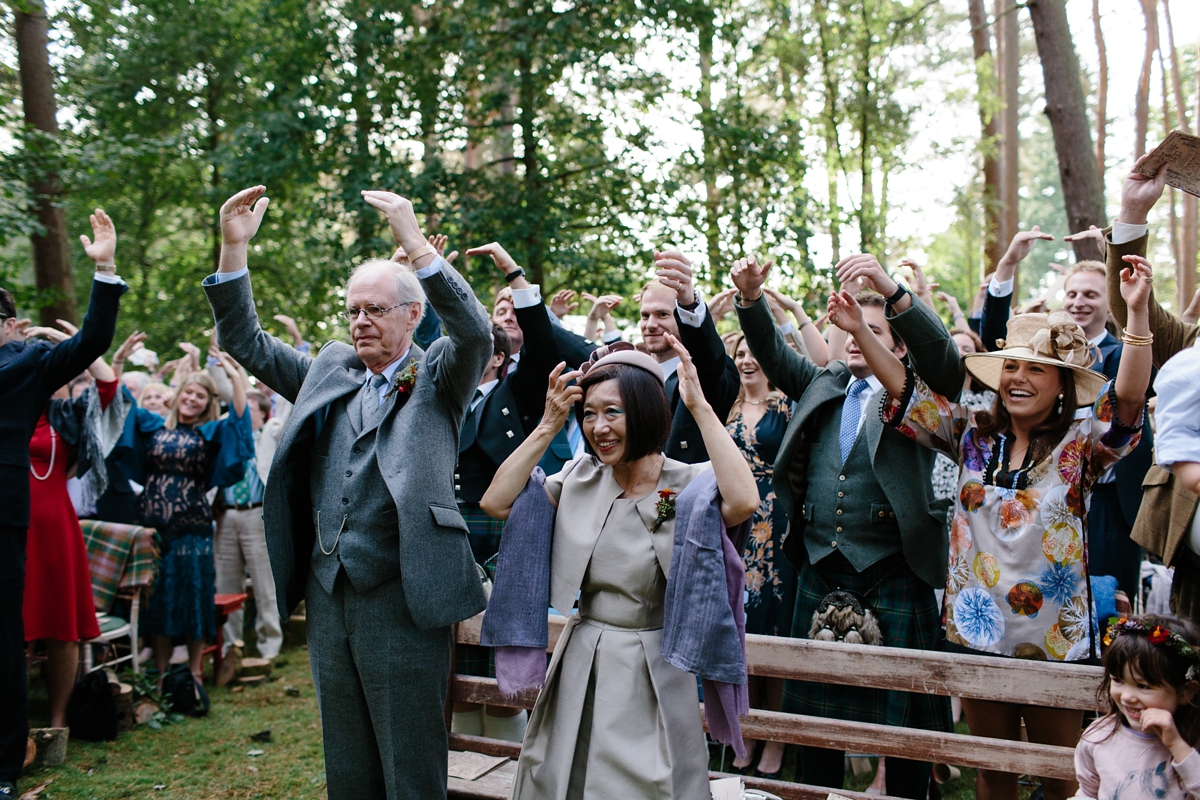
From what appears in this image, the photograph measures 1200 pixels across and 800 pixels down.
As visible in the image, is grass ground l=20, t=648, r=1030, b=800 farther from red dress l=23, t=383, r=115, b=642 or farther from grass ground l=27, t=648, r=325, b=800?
red dress l=23, t=383, r=115, b=642

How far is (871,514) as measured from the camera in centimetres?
358

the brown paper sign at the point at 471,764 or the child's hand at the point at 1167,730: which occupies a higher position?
the child's hand at the point at 1167,730

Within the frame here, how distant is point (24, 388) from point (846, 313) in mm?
3772

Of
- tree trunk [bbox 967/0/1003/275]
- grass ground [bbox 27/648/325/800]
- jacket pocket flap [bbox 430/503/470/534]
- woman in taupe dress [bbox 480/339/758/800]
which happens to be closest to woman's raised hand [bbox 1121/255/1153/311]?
woman in taupe dress [bbox 480/339/758/800]

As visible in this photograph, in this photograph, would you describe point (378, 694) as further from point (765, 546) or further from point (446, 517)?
point (765, 546)

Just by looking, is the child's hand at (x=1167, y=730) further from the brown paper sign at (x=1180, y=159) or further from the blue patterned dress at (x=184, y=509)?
the blue patterned dress at (x=184, y=509)

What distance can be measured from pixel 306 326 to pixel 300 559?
1110 cm

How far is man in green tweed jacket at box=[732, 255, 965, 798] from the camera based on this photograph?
11.5ft

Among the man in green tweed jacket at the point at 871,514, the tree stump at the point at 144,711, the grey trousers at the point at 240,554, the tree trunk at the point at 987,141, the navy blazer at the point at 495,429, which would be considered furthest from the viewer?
the tree trunk at the point at 987,141

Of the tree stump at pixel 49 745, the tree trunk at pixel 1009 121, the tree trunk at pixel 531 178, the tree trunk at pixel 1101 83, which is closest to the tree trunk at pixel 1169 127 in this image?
the tree trunk at pixel 1101 83

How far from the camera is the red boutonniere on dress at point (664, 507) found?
281 cm

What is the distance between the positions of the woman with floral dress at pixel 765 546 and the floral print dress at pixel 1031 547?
1578mm

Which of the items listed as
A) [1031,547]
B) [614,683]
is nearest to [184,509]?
[614,683]

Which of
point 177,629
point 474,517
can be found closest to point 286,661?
point 177,629
